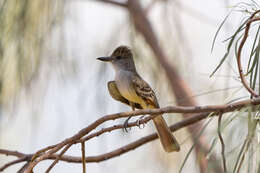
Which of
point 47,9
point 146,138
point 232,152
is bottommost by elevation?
point 232,152

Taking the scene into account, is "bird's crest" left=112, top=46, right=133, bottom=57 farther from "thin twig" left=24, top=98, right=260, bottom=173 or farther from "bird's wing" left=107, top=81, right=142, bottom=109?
"thin twig" left=24, top=98, right=260, bottom=173

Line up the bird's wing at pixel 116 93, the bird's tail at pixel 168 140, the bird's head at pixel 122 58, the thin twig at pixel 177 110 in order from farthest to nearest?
the bird's head at pixel 122 58, the bird's wing at pixel 116 93, the bird's tail at pixel 168 140, the thin twig at pixel 177 110

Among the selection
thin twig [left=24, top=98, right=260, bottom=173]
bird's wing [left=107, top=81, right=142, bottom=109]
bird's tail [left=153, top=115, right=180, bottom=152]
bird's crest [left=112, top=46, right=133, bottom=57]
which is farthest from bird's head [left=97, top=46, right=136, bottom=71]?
thin twig [left=24, top=98, right=260, bottom=173]

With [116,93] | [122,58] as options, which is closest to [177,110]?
[116,93]

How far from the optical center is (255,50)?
1.20m

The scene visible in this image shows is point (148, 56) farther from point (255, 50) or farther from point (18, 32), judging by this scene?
point (255, 50)

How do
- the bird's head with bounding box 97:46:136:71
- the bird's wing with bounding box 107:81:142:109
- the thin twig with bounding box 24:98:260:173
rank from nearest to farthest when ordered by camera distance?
1. the thin twig with bounding box 24:98:260:173
2. the bird's wing with bounding box 107:81:142:109
3. the bird's head with bounding box 97:46:136:71

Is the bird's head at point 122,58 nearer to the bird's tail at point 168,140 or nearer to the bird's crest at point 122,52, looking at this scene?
the bird's crest at point 122,52

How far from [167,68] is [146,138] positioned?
772 mm

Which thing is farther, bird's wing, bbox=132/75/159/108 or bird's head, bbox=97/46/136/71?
bird's head, bbox=97/46/136/71

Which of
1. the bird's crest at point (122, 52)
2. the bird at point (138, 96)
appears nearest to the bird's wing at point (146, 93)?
the bird at point (138, 96)

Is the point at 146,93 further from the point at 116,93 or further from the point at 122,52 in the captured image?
the point at 122,52

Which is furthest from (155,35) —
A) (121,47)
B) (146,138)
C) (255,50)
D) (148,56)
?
(255,50)

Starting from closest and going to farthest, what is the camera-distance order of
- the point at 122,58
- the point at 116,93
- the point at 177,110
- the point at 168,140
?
the point at 177,110
the point at 168,140
the point at 116,93
the point at 122,58
